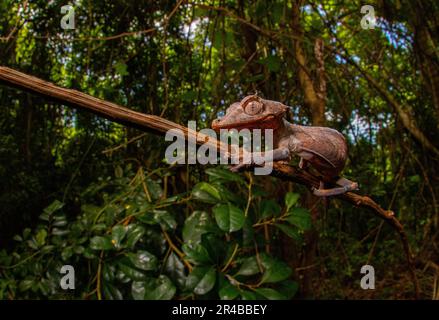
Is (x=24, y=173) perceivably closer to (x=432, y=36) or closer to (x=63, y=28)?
(x=63, y=28)

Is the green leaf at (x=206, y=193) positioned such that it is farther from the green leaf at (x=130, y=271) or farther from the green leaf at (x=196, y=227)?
the green leaf at (x=130, y=271)

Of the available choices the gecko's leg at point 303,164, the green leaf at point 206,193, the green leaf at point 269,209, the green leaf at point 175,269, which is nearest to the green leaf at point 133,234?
the green leaf at point 175,269

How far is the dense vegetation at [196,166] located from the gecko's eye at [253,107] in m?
0.68

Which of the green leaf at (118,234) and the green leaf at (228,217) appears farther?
the green leaf at (118,234)

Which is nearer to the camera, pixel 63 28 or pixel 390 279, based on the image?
pixel 63 28

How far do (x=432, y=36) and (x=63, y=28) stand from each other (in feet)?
4.89

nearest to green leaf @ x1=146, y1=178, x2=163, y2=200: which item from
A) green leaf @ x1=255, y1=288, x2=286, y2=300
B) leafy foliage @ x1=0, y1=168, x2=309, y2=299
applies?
leafy foliage @ x1=0, y1=168, x2=309, y2=299

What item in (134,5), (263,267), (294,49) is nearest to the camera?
(263,267)

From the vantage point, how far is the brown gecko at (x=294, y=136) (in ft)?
2.42

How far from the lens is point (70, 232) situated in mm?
1797

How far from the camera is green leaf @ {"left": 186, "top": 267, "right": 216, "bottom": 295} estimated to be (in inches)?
54.9

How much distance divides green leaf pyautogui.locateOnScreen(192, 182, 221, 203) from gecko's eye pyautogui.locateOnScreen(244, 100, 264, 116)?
71 centimetres

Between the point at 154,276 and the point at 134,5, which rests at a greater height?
the point at 134,5
